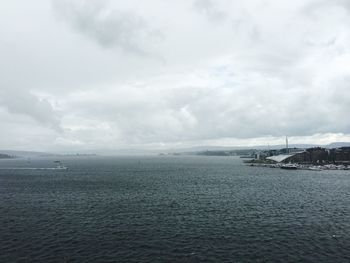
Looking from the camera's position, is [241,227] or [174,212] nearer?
[241,227]

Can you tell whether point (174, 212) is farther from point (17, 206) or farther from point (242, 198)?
point (17, 206)

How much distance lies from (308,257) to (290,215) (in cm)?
2749

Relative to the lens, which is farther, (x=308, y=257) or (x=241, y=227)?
(x=241, y=227)

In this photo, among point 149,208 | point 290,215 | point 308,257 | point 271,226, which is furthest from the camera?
point 149,208

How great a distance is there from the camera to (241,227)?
60281 mm

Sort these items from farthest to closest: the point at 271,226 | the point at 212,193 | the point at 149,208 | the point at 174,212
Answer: the point at 212,193 → the point at 149,208 → the point at 174,212 → the point at 271,226

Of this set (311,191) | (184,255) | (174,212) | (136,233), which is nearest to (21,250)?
(136,233)

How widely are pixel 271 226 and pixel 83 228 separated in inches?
1548

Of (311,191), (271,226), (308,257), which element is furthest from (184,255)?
(311,191)

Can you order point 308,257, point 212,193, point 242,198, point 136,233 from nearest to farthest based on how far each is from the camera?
point 308,257
point 136,233
point 242,198
point 212,193

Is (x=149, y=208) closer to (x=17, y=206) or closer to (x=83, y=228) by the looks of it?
(x=83, y=228)

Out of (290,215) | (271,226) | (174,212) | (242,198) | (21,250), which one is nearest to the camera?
(21,250)

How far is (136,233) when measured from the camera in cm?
5709

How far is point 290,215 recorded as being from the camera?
232 ft
